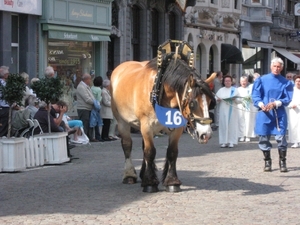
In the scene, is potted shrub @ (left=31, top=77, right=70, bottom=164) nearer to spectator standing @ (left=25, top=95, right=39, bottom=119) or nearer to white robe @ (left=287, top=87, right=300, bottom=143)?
spectator standing @ (left=25, top=95, right=39, bottom=119)

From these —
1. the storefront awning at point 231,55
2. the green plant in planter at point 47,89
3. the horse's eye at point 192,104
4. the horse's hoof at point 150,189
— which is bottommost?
the horse's hoof at point 150,189

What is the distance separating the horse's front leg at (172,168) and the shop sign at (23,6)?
12723 millimetres

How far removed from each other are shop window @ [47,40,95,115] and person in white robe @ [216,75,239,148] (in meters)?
5.29

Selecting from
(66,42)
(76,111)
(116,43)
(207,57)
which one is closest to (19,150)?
(76,111)

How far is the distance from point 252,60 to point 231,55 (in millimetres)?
5723

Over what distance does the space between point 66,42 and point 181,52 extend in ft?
53.6

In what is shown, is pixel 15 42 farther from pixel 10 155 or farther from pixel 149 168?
pixel 149 168

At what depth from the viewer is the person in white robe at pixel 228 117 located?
68.5 feet

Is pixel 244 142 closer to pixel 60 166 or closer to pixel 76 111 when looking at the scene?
pixel 76 111

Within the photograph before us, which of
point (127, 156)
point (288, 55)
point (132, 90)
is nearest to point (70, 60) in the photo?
point (127, 156)

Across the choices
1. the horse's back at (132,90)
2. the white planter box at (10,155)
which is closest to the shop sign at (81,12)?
the white planter box at (10,155)

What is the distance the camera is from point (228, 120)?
21.4m

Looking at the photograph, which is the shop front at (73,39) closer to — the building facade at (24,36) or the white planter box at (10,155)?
the building facade at (24,36)

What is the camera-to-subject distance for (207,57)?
42.9 meters
